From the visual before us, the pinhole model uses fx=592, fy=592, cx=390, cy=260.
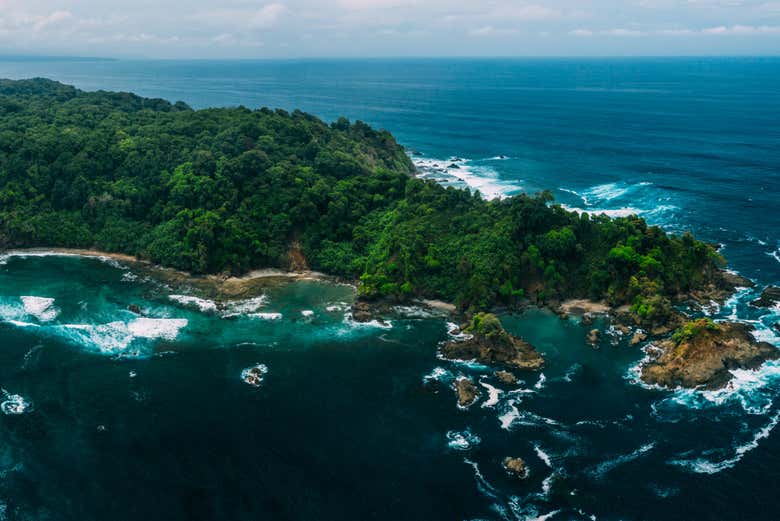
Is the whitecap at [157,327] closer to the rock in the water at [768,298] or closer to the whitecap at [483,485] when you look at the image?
the whitecap at [483,485]

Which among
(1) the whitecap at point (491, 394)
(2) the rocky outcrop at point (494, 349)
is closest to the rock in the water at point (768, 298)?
(2) the rocky outcrop at point (494, 349)

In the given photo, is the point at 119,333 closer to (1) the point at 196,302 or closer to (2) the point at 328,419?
(1) the point at 196,302

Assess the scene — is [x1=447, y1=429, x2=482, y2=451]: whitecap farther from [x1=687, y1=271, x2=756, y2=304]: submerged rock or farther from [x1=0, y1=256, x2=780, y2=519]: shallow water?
[x1=687, y1=271, x2=756, y2=304]: submerged rock

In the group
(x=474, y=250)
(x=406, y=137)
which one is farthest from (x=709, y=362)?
(x=406, y=137)

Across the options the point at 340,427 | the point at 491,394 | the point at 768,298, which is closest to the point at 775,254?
the point at 768,298

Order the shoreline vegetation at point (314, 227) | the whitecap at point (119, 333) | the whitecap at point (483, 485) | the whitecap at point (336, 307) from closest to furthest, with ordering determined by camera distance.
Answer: the whitecap at point (483, 485) < the whitecap at point (119, 333) < the whitecap at point (336, 307) < the shoreline vegetation at point (314, 227)

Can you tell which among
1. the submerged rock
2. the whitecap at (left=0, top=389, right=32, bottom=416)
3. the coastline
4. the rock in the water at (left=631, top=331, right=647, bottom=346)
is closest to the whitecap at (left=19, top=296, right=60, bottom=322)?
the coastline

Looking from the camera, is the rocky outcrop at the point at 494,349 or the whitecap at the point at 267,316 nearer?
the rocky outcrop at the point at 494,349
